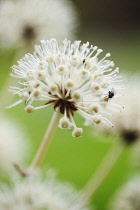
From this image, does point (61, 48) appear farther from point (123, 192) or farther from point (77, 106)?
point (123, 192)

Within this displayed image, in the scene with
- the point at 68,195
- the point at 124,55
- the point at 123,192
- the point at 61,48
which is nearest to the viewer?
the point at 61,48

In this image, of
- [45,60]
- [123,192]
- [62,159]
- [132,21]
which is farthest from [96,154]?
[132,21]

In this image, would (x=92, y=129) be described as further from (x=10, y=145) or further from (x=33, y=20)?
(x=33, y=20)

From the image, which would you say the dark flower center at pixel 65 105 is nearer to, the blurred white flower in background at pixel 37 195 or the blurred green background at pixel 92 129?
the blurred white flower in background at pixel 37 195

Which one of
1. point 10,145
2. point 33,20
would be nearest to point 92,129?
point 10,145

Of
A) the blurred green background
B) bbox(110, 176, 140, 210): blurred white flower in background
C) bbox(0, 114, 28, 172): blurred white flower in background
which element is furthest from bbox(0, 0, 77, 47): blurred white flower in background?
bbox(110, 176, 140, 210): blurred white flower in background

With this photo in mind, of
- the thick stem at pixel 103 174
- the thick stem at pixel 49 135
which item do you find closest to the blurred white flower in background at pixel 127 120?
the thick stem at pixel 103 174

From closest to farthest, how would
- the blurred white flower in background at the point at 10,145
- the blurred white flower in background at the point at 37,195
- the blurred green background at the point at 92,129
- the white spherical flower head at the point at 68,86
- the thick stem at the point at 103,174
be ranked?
the white spherical flower head at the point at 68,86 → the blurred white flower in background at the point at 37,195 → the thick stem at the point at 103,174 → the blurred white flower in background at the point at 10,145 → the blurred green background at the point at 92,129
